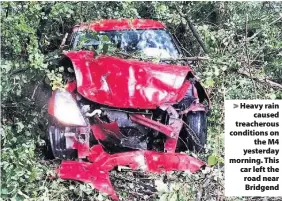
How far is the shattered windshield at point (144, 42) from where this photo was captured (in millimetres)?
4531

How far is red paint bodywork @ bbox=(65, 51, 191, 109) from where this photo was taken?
417 cm

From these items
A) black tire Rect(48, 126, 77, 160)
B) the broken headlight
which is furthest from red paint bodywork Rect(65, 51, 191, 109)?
black tire Rect(48, 126, 77, 160)

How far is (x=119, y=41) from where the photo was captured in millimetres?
4578

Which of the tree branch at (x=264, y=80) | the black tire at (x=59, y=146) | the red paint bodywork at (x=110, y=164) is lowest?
the red paint bodywork at (x=110, y=164)

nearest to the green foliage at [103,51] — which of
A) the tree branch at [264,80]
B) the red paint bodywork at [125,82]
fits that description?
the tree branch at [264,80]

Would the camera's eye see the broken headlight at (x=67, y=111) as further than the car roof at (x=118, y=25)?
No

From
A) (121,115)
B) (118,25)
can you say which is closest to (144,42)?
(118,25)

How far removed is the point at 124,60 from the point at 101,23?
37 cm

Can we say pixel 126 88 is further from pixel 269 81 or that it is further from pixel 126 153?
pixel 269 81

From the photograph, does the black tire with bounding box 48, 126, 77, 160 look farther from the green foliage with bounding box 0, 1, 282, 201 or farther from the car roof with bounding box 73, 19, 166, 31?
the car roof with bounding box 73, 19, 166, 31

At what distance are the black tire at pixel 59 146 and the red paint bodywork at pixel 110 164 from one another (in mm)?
55

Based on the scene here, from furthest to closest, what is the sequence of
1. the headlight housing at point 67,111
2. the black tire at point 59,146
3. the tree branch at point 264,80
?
the tree branch at point 264,80
the black tire at point 59,146
the headlight housing at point 67,111

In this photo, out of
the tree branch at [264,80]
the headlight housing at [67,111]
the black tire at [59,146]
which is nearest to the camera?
the headlight housing at [67,111]

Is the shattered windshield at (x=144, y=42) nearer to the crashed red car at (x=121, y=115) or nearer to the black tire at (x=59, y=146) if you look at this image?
the crashed red car at (x=121, y=115)
